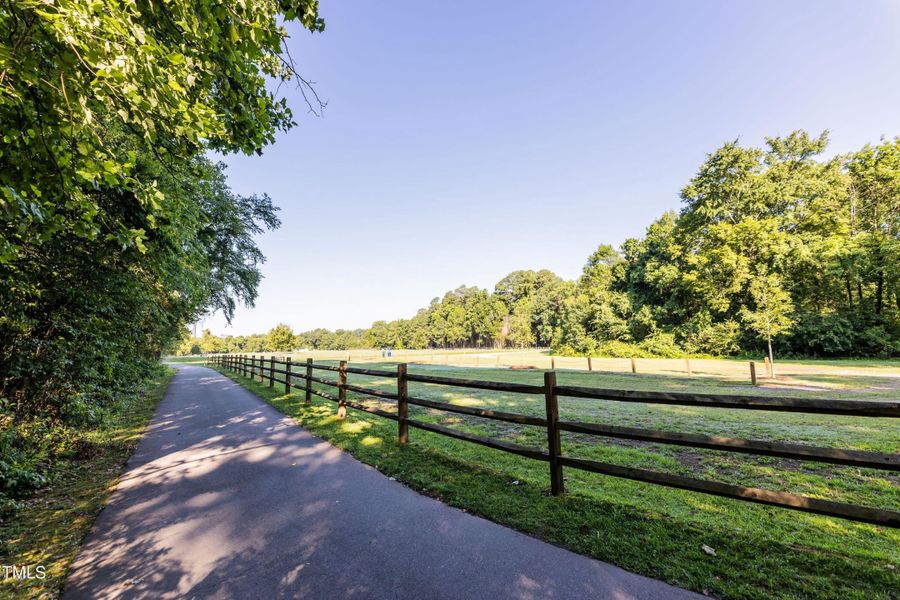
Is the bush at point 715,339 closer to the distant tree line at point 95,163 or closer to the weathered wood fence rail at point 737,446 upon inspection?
the weathered wood fence rail at point 737,446

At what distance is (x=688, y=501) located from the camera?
3.76m

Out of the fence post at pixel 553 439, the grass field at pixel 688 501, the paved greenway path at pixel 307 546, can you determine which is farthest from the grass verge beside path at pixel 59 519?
the fence post at pixel 553 439

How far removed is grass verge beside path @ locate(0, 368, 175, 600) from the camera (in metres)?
2.67

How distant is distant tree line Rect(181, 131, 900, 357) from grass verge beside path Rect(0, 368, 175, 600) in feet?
93.8

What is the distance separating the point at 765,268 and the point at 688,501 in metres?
32.2

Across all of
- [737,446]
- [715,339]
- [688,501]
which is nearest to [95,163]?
[737,446]

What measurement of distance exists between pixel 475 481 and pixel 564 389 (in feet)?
5.09

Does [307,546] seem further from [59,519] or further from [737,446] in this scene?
[737,446]

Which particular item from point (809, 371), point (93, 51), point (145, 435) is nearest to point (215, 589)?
point (93, 51)

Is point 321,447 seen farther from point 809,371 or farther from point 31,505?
point 809,371

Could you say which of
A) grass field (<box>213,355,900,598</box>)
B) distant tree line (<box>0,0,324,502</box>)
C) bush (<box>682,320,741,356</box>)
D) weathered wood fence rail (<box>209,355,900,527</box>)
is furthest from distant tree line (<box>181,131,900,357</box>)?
distant tree line (<box>0,0,324,502</box>)

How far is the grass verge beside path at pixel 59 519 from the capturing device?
267 cm

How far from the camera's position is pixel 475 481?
14.1 feet

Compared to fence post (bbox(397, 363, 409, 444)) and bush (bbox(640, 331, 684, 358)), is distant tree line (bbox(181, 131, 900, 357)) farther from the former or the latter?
fence post (bbox(397, 363, 409, 444))
